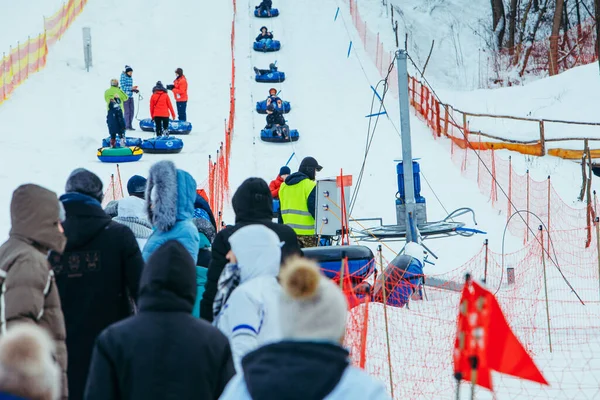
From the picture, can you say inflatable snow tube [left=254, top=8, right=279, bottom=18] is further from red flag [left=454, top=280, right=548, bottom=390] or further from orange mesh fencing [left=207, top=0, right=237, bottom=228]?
red flag [left=454, top=280, right=548, bottom=390]

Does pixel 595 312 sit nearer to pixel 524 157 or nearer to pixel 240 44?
pixel 524 157

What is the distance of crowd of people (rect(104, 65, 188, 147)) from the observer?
17.5m

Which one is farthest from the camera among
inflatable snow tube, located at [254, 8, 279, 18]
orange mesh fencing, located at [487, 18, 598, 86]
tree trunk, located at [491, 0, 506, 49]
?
tree trunk, located at [491, 0, 506, 49]

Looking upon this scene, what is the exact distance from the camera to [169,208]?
529 centimetres

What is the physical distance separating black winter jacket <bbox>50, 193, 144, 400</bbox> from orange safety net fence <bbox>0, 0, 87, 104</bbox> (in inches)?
694

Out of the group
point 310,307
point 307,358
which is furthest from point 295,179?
point 307,358

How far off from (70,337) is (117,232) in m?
0.59

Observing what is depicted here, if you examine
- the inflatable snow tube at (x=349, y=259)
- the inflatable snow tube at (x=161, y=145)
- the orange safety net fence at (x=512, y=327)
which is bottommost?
the orange safety net fence at (x=512, y=327)

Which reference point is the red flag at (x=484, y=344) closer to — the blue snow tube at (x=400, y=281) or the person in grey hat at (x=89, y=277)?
the person in grey hat at (x=89, y=277)

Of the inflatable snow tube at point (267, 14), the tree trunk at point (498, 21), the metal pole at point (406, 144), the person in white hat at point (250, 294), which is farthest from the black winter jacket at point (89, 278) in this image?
the tree trunk at point (498, 21)

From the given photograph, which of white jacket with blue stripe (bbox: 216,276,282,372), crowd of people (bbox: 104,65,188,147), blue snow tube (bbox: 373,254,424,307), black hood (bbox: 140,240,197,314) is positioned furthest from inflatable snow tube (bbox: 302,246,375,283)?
crowd of people (bbox: 104,65,188,147)

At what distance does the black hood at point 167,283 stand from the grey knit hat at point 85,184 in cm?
148

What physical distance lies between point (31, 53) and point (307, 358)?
2303 centimetres

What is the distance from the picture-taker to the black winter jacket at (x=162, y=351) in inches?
134
